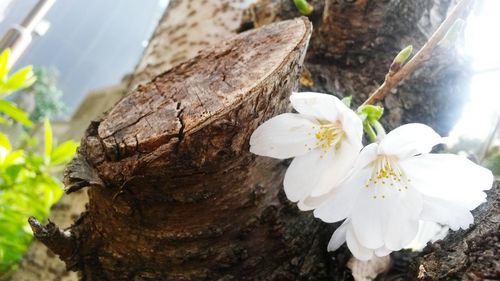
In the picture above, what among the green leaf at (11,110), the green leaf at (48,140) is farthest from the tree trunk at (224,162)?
the green leaf at (48,140)

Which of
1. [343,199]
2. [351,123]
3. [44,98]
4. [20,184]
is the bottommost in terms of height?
[44,98]

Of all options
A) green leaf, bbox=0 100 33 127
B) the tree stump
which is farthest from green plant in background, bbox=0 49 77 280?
the tree stump

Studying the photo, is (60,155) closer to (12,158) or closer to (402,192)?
(12,158)

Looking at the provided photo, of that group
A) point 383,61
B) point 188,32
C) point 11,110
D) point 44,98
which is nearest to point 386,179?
point 383,61

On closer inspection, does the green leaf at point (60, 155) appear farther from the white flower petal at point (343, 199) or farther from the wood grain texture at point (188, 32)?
the white flower petal at point (343, 199)

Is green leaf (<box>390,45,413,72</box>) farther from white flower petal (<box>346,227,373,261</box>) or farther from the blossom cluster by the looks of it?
white flower petal (<box>346,227,373,261</box>)

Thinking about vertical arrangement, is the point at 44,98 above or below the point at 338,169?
below

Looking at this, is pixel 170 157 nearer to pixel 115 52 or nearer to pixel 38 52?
pixel 38 52
